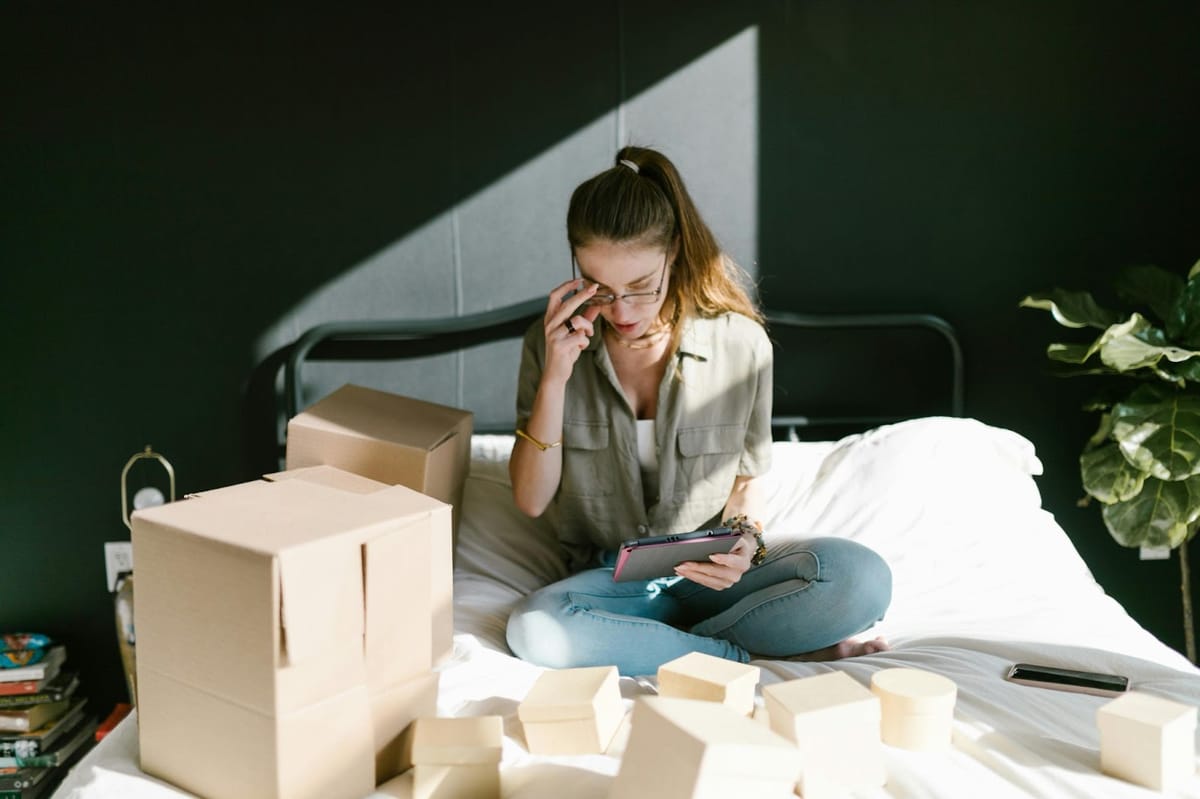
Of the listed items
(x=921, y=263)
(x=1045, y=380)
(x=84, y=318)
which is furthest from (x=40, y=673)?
(x=1045, y=380)

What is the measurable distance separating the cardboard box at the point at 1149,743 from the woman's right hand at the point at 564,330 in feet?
3.06

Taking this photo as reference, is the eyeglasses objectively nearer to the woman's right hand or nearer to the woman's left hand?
the woman's right hand

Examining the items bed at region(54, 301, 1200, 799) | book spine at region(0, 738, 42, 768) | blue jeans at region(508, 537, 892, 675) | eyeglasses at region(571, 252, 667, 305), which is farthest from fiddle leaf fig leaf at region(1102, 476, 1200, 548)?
book spine at region(0, 738, 42, 768)

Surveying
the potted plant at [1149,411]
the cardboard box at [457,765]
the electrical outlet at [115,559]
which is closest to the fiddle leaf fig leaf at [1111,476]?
the potted plant at [1149,411]

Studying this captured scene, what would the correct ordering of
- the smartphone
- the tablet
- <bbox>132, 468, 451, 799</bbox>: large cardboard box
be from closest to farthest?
1. <bbox>132, 468, 451, 799</bbox>: large cardboard box
2. the smartphone
3. the tablet

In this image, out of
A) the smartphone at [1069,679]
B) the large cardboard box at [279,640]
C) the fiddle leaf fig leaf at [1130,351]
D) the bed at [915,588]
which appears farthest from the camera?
the fiddle leaf fig leaf at [1130,351]

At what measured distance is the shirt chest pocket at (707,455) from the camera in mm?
1800

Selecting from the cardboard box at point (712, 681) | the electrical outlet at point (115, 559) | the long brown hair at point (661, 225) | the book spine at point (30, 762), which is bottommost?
the book spine at point (30, 762)

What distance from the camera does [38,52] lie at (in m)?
2.23

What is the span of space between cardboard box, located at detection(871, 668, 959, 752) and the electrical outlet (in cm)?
184

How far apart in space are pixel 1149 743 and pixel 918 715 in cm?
24

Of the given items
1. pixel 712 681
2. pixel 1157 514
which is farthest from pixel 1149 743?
pixel 1157 514

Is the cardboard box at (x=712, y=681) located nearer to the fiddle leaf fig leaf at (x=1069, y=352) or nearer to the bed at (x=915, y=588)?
the bed at (x=915, y=588)

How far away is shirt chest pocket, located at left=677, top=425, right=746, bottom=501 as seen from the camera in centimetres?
180
